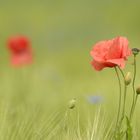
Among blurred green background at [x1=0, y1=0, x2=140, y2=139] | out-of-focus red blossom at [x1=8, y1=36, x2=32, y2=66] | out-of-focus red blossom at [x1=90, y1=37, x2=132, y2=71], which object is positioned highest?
out-of-focus red blossom at [x1=90, y1=37, x2=132, y2=71]

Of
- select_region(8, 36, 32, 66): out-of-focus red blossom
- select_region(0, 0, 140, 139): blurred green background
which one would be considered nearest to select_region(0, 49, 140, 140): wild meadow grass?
select_region(0, 0, 140, 139): blurred green background

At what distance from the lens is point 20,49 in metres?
4.94

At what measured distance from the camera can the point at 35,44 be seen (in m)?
10.1

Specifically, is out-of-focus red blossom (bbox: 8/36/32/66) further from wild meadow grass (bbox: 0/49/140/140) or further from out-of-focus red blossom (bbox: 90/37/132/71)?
out-of-focus red blossom (bbox: 90/37/132/71)

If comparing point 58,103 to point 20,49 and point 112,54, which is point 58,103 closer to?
point 20,49

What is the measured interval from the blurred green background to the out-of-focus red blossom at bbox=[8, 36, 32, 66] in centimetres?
12

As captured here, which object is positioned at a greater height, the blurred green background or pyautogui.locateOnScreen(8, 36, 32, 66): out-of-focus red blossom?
pyautogui.locateOnScreen(8, 36, 32, 66): out-of-focus red blossom

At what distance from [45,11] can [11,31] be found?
8.99 feet

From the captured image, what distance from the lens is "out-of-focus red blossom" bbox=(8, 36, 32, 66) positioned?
4.80 metres

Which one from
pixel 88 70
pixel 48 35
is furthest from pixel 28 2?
pixel 88 70

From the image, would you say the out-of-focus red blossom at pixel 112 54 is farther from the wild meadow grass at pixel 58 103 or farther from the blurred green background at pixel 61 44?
the blurred green background at pixel 61 44

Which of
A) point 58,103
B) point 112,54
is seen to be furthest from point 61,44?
point 112,54

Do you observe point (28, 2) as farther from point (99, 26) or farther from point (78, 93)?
point (78, 93)

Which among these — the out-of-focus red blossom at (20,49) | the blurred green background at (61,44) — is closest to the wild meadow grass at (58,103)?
the blurred green background at (61,44)
